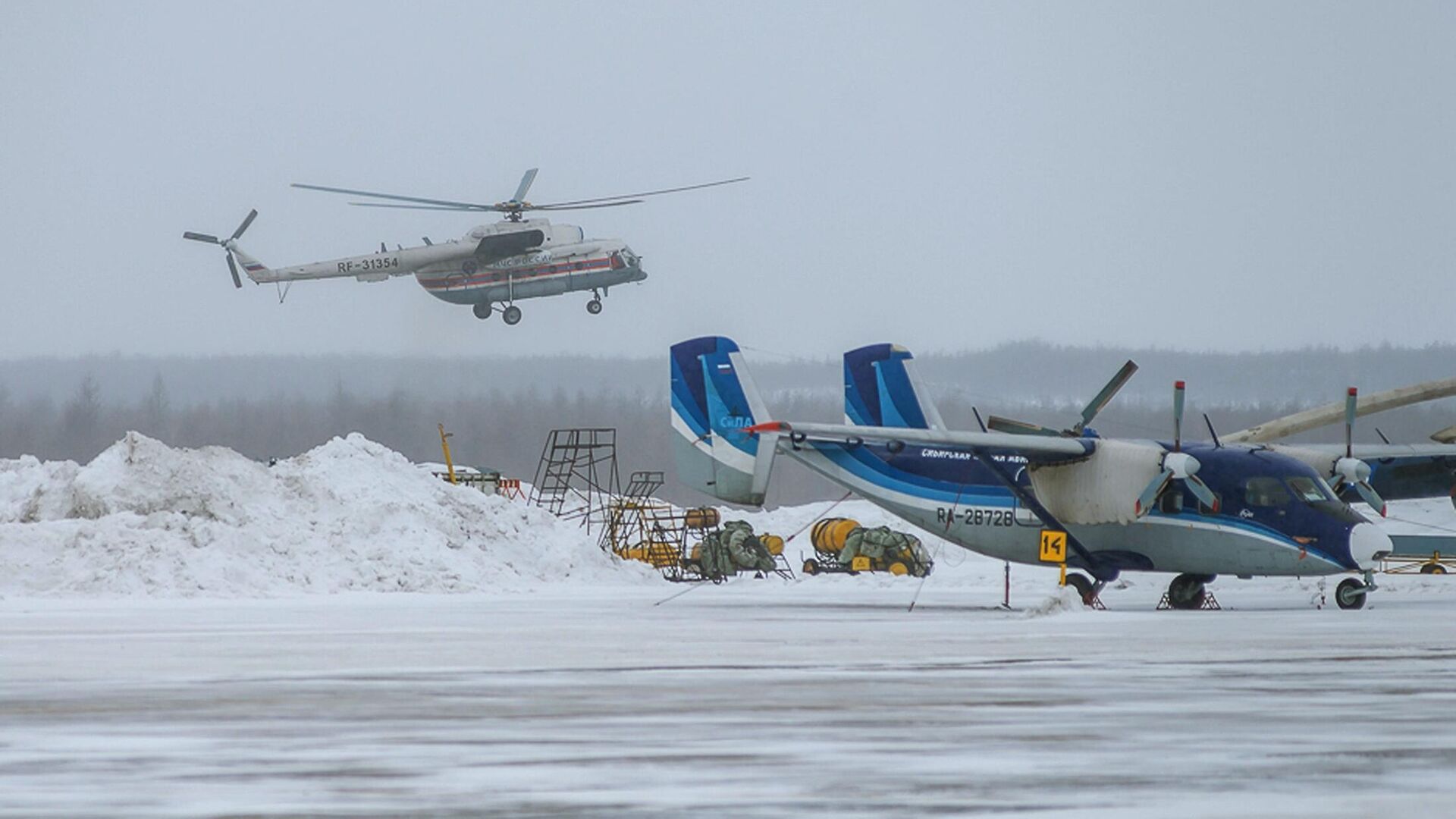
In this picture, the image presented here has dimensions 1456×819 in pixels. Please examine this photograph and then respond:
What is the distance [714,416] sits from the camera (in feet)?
112

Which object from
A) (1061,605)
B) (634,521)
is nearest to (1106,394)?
(1061,605)

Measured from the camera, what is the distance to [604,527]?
2277 inches

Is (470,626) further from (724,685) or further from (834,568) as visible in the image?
(834,568)

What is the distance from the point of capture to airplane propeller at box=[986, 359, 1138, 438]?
2981 centimetres

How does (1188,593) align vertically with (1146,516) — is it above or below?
below

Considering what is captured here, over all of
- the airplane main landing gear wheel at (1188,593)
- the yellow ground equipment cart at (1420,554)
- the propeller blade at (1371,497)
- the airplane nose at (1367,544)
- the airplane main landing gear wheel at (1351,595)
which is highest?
the propeller blade at (1371,497)

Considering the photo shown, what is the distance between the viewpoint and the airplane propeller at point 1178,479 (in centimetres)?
2878

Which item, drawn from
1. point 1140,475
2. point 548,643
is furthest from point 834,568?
point 548,643

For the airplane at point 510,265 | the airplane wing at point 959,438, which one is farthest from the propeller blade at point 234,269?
the airplane wing at point 959,438

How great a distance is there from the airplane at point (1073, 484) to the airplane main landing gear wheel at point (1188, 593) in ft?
0.08

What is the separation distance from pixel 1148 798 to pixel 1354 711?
14.5 ft

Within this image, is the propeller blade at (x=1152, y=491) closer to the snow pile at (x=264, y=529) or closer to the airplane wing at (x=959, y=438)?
the airplane wing at (x=959, y=438)

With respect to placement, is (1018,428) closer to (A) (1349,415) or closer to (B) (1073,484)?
(B) (1073,484)

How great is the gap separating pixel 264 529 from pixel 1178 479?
2105cm
